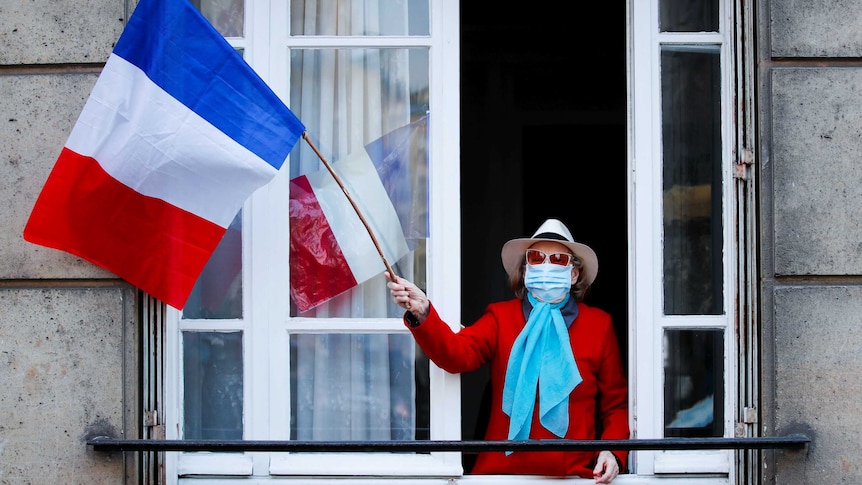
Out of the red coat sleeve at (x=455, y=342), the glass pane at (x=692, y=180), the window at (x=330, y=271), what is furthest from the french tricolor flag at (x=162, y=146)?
the glass pane at (x=692, y=180)

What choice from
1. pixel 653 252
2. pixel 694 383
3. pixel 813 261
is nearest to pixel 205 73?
pixel 653 252

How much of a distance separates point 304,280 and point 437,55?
1.07 meters

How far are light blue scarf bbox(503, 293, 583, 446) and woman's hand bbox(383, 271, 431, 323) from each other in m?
0.45

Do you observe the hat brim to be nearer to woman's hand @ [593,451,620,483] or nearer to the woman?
the woman

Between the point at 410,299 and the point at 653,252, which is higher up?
the point at 653,252

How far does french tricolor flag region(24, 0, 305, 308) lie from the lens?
3605 mm

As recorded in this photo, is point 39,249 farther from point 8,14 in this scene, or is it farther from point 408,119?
point 408,119

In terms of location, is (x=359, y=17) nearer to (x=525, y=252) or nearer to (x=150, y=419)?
(x=525, y=252)

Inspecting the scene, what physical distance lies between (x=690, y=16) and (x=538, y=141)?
3.64 metres

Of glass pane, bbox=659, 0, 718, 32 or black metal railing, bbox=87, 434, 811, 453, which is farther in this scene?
glass pane, bbox=659, 0, 718, 32

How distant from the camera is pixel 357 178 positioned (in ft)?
13.7

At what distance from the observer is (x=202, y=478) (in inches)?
159

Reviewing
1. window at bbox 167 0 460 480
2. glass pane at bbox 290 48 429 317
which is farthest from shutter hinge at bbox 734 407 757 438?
A: glass pane at bbox 290 48 429 317

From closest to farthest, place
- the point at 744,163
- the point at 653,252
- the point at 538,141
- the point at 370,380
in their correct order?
the point at 744,163, the point at 653,252, the point at 370,380, the point at 538,141
